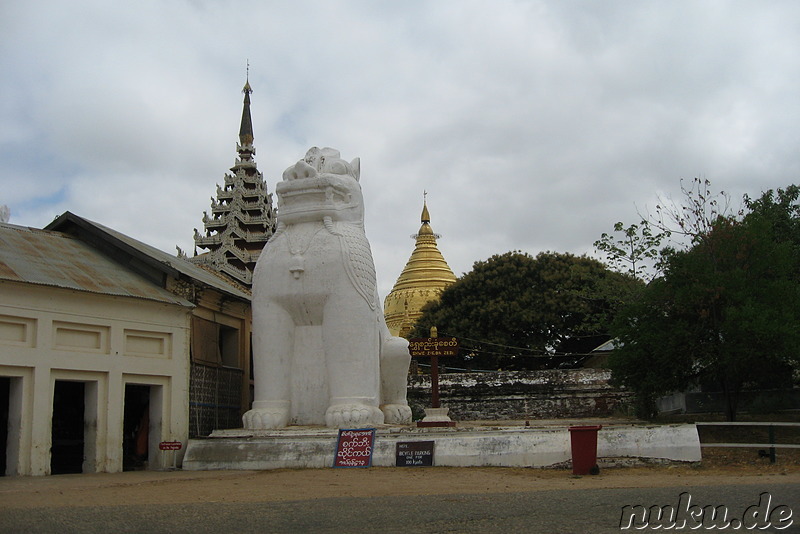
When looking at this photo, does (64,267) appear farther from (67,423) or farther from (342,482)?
(342,482)

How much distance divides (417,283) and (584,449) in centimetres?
3746

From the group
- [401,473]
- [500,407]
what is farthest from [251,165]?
[401,473]

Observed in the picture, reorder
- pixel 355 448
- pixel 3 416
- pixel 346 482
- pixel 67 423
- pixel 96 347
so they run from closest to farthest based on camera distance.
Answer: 1. pixel 346 482
2. pixel 355 448
3. pixel 96 347
4. pixel 3 416
5. pixel 67 423

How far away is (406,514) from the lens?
6.05 metres

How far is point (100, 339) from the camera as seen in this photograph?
12008 millimetres

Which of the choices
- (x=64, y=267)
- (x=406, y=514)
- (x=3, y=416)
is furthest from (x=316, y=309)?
(x=406, y=514)

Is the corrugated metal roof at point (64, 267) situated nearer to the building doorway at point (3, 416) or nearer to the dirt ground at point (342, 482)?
the building doorway at point (3, 416)

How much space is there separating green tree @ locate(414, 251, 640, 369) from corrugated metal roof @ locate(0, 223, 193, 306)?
22.3 metres

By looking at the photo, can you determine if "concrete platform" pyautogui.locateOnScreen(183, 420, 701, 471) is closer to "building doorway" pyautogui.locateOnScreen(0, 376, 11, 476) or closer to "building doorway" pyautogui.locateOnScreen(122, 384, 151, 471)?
"building doorway" pyautogui.locateOnScreen(122, 384, 151, 471)

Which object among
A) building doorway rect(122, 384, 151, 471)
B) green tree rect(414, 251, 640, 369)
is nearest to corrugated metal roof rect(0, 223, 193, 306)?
building doorway rect(122, 384, 151, 471)

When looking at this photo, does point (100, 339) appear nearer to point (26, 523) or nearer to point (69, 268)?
point (69, 268)

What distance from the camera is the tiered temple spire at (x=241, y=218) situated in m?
43.4

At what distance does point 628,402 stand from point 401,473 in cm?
1312

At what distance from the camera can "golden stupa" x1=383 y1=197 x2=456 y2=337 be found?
4475cm
